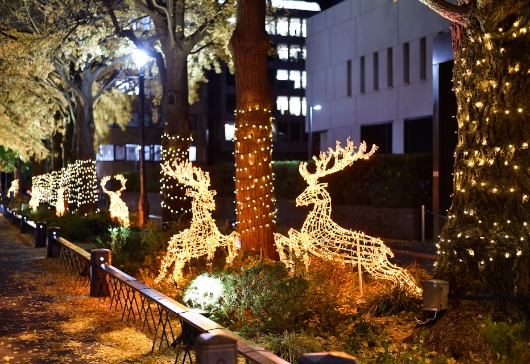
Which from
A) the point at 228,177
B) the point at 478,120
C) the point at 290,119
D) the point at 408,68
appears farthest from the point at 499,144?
the point at 290,119

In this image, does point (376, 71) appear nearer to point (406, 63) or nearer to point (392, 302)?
point (406, 63)

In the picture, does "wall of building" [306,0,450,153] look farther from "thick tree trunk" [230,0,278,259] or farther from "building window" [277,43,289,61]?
"building window" [277,43,289,61]

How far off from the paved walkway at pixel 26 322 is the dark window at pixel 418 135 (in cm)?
2085

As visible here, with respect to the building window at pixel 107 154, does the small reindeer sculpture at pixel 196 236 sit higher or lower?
lower

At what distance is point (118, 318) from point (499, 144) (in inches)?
228

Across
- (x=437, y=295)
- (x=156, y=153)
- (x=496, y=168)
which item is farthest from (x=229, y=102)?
(x=437, y=295)

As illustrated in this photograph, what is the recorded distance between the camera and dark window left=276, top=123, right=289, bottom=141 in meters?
79.9

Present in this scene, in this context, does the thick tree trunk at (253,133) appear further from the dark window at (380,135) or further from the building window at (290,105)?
the building window at (290,105)

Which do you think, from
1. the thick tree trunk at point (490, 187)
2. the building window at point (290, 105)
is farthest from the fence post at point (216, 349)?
the building window at point (290, 105)

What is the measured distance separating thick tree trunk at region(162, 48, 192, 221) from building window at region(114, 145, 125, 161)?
50.8m

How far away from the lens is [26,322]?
1101 cm

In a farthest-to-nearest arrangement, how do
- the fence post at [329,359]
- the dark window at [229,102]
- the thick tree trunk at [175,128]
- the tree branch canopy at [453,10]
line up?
the dark window at [229,102], the thick tree trunk at [175,128], the tree branch canopy at [453,10], the fence post at [329,359]

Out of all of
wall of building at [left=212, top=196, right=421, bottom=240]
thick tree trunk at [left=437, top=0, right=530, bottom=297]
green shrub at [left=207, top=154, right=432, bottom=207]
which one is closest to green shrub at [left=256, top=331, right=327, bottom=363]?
thick tree trunk at [left=437, top=0, right=530, bottom=297]

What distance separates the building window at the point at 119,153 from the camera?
71125 mm
